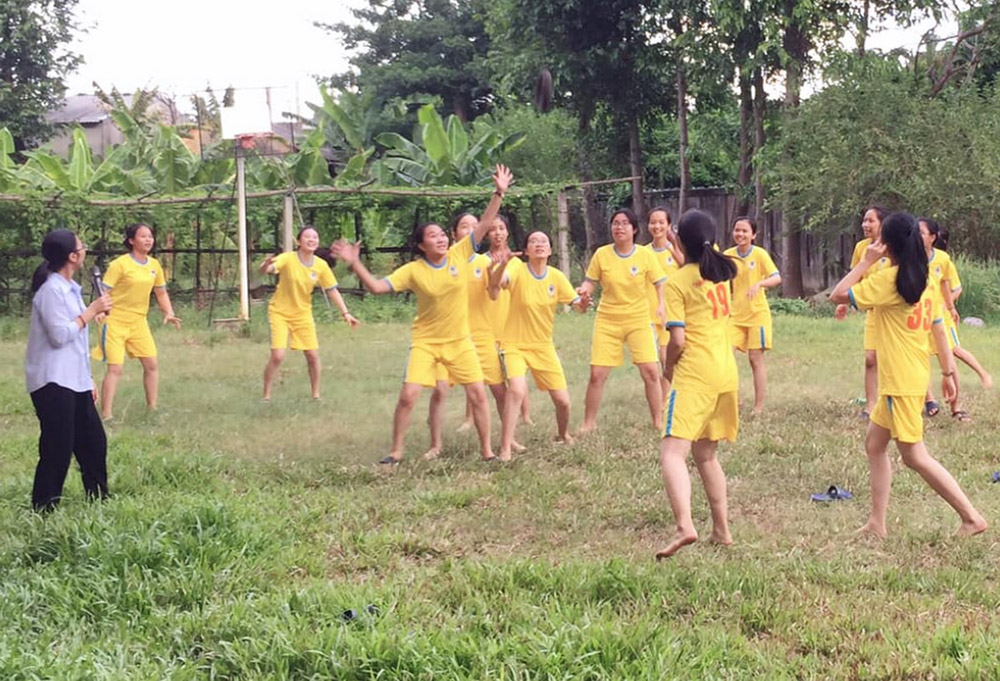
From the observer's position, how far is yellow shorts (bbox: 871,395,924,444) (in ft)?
17.0

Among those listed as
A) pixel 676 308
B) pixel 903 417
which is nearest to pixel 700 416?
pixel 676 308

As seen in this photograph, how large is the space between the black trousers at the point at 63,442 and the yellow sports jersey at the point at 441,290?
6.84 ft

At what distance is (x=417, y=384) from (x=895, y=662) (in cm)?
408

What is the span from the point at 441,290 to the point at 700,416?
2.62 meters

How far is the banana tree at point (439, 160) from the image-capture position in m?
19.1

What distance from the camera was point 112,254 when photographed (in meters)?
16.6

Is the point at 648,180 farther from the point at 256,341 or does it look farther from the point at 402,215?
the point at 256,341

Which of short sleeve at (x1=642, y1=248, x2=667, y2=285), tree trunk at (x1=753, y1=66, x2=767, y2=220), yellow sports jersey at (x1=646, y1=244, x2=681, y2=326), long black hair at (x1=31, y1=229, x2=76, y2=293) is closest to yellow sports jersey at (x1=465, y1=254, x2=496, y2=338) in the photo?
short sleeve at (x1=642, y1=248, x2=667, y2=285)

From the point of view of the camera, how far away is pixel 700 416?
5062 millimetres

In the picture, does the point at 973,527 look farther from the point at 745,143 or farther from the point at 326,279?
the point at 745,143

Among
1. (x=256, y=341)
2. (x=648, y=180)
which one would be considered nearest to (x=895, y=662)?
(x=256, y=341)

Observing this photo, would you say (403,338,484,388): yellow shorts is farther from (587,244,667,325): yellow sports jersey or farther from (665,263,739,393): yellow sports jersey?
(665,263,739,393): yellow sports jersey

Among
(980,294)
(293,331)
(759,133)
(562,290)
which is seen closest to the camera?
(562,290)

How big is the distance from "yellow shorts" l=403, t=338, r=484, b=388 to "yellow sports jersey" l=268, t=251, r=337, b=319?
2.99 metres
